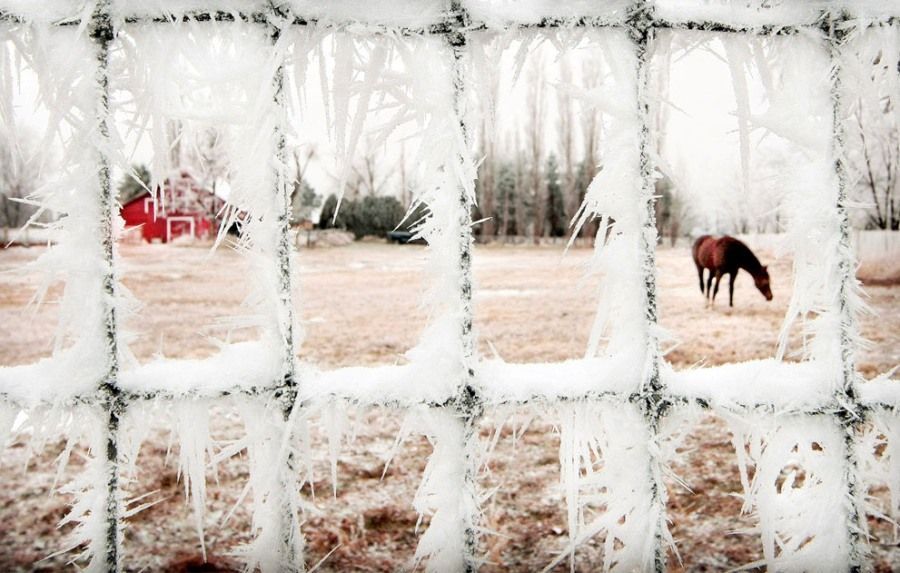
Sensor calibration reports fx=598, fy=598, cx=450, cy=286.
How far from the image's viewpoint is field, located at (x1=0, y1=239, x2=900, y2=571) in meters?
2.04

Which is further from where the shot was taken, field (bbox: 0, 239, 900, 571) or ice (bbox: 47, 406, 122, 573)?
field (bbox: 0, 239, 900, 571)

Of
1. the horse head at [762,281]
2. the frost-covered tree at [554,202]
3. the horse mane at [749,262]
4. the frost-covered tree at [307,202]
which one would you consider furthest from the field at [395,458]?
the frost-covered tree at [554,202]

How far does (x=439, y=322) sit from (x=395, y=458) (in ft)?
8.73

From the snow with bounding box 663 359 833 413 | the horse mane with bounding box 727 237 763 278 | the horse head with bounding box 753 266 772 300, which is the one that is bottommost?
the horse head with bounding box 753 266 772 300

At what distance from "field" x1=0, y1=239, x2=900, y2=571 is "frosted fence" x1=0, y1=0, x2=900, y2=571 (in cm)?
3

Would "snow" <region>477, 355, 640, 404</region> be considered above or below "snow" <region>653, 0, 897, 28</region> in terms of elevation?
below

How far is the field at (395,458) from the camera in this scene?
6.68 ft

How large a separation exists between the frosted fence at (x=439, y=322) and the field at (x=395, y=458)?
0.03m

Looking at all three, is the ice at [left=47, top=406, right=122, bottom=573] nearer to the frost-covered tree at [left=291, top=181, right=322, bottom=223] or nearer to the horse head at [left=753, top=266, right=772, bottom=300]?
the horse head at [left=753, top=266, right=772, bottom=300]

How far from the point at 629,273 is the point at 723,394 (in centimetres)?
12

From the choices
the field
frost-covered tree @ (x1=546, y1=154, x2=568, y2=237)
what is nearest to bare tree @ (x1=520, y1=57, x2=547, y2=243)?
frost-covered tree @ (x1=546, y1=154, x2=568, y2=237)

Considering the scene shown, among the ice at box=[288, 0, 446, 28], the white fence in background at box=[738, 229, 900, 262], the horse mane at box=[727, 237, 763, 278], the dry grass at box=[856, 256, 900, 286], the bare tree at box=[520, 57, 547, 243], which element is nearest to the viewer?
the ice at box=[288, 0, 446, 28]

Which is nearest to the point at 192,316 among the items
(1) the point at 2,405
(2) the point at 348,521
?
(2) the point at 348,521

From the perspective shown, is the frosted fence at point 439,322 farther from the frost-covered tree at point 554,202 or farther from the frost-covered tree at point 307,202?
the frost-covered tree at point 554,202
